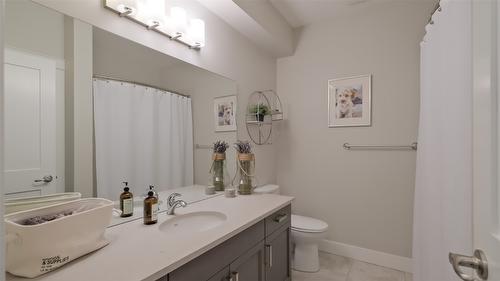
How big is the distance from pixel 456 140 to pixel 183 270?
47.9 inches

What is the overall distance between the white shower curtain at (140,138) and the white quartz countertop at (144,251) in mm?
250

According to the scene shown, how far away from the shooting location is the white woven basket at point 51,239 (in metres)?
0.69

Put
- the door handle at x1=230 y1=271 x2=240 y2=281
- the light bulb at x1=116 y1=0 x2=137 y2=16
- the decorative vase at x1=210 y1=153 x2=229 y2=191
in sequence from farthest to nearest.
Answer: the decorative vase at x1=210 y1=153 x2=229 y2=191
the light bulb at x1=116 y1=0 x2=137 y2=16
the door handle at x1=230 y1=271 x2=240 y2=281

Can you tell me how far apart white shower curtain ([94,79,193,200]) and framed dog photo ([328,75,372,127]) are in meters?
1.52

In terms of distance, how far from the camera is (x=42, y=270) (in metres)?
0.71

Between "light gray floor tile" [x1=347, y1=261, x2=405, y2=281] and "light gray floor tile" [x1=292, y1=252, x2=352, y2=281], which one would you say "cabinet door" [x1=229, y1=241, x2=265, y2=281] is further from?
"light gray floor tile" [x1=347, y1=261, x2=405, y2=281]

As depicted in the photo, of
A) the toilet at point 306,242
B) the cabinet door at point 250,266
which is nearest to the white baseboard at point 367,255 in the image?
the toilet at point 306,242

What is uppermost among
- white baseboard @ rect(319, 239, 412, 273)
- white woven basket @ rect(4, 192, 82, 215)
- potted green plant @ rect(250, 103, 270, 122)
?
potted green plant @ rect(250, 103, 270, 122)

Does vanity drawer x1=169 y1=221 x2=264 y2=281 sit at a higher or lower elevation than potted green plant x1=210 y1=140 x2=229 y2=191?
lower

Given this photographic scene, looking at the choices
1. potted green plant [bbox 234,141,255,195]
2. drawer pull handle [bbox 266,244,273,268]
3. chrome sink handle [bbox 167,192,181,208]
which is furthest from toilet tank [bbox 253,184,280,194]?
chrome sink handle [bbox 167,192,181,208]

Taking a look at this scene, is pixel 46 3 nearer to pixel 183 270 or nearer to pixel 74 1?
pixel 74 1

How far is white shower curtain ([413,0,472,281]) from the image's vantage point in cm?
90

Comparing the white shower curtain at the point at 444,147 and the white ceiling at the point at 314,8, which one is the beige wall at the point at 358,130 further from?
the white shower curtain at the point at 444,147

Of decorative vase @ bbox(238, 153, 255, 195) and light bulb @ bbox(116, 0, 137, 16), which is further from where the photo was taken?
decorative vase @ bbox(238, 153, 255, 195)
